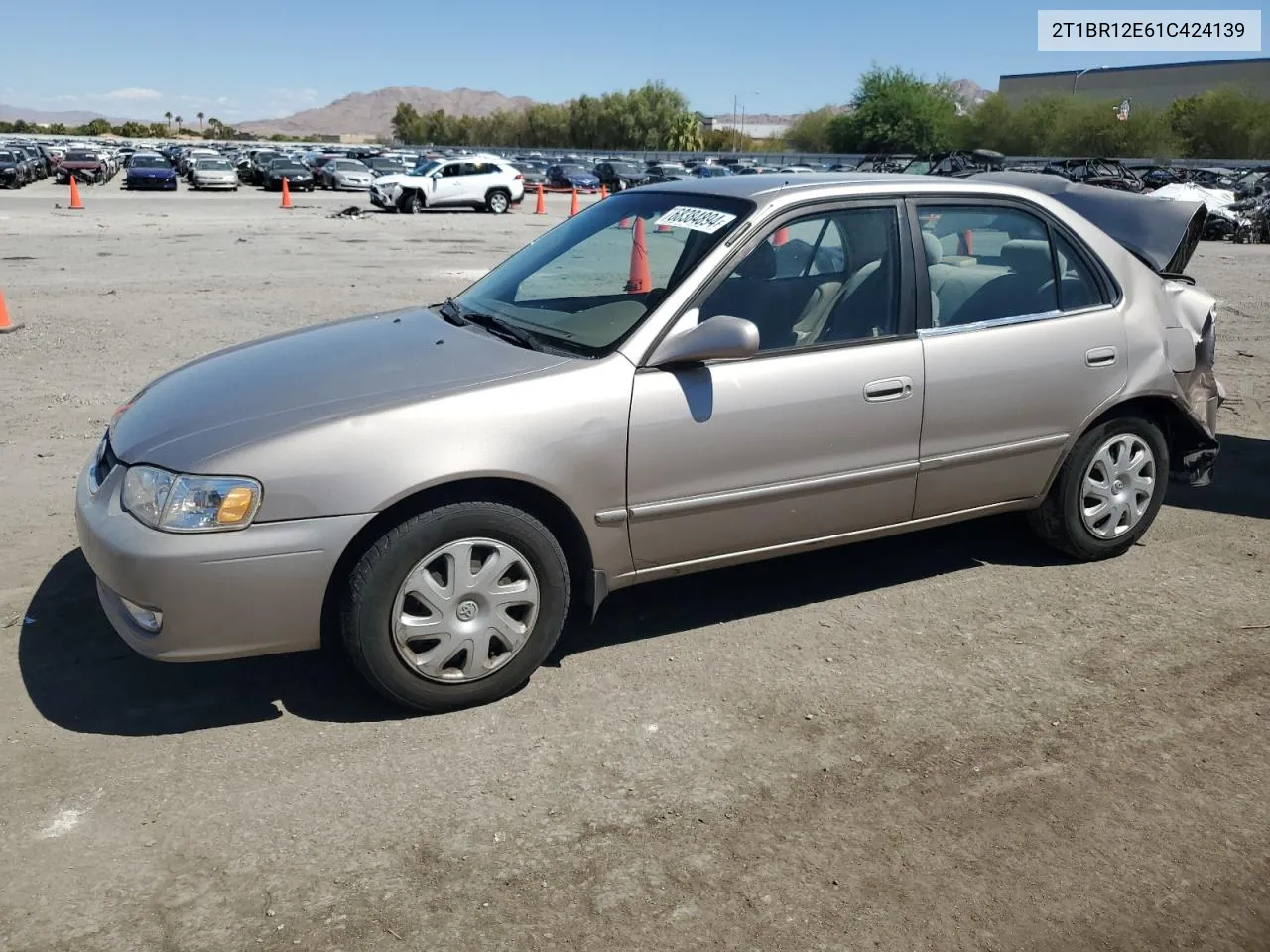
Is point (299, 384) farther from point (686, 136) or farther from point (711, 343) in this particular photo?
point (686, 136)

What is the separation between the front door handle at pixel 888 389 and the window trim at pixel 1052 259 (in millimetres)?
234

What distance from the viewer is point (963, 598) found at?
15.7ft

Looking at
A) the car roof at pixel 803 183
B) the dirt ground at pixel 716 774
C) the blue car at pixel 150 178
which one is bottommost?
the dirt ground at pixel 716 774

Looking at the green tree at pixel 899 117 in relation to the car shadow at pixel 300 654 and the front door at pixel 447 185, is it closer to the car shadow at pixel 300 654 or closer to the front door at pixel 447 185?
the front door at pixel 447 185

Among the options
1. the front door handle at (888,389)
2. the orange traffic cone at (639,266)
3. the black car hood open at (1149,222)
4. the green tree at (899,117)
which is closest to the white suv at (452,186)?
the black car hood open at (1149,222)

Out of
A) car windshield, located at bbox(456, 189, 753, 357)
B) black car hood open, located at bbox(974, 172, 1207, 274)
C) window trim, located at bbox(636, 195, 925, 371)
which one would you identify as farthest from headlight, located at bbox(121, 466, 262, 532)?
black car hood open, located at bbox(974, 172, 1207, 274)

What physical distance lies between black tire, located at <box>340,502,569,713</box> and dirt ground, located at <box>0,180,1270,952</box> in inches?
4.5

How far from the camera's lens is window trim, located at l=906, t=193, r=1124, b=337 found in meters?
4.47

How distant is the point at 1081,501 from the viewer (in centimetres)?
502

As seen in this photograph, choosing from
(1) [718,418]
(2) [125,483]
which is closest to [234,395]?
(2) [125,483]

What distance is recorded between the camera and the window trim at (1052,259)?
176 inches

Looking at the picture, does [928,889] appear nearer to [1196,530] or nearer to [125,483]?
[125,483]

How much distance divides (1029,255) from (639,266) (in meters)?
1.73

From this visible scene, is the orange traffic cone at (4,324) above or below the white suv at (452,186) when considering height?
below
